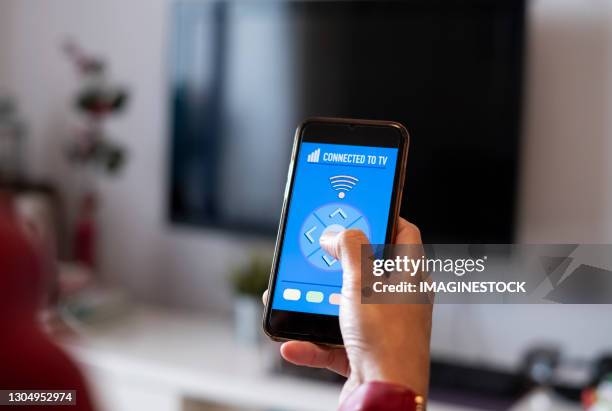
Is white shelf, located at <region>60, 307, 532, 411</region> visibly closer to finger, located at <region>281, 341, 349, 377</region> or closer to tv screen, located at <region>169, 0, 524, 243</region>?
tv screen, located at <region>169, 0, 524, 243</region>

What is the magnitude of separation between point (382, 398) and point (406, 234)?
181mm

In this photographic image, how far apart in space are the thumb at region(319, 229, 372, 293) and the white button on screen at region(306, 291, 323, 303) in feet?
0.34

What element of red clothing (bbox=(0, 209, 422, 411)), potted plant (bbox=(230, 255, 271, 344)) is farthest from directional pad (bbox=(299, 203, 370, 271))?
potted plant (bbox=(230, 255, 271, 344))

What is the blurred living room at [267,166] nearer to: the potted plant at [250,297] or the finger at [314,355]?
the potted plant at [250,297]

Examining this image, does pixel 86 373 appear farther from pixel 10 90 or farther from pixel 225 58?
pixel 10 90

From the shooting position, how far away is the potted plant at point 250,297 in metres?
2.17

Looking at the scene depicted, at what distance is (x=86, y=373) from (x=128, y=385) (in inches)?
68.2

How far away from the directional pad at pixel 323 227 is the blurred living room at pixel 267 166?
1083 millimetres

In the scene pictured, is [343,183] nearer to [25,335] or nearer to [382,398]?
[382,398]

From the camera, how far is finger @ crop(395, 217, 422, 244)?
2.41 ft

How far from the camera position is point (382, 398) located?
608 mm

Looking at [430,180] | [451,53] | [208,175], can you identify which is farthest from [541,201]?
[208,175]

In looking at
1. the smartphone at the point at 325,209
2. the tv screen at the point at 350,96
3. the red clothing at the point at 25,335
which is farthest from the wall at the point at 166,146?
the red clothing at the point at 25,335

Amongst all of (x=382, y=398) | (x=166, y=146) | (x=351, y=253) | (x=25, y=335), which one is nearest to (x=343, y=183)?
(x=351, y=253)
